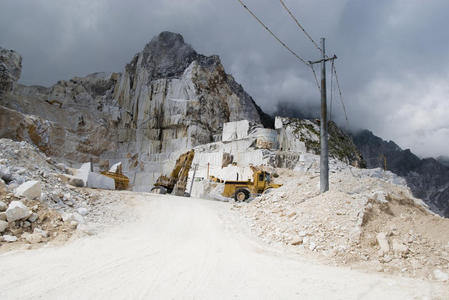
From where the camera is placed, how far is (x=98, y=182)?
14.4 metres

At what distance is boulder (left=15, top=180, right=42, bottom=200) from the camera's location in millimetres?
6344

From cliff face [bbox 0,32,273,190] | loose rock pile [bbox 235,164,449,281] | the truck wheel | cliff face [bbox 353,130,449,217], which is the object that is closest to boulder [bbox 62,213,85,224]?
loose rock pile [bbox 235,164,449,281]

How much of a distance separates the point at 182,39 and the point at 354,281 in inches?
2809

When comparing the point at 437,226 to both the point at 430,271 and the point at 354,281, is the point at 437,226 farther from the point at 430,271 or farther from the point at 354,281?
the point at 354,281

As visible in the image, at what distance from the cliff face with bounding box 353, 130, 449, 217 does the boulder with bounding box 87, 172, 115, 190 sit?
72.1m

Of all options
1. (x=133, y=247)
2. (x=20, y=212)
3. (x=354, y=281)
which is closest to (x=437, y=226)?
(x=354, y=281)

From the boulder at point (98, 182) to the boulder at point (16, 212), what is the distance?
26.6 ft

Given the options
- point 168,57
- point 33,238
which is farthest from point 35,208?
point 168,57

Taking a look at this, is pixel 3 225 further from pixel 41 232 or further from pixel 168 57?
pixel 168 57

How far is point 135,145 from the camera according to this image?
52688 millimetres

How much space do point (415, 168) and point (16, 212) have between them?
100m

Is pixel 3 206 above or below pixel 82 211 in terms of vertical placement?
above

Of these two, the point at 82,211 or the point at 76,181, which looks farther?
the point at 76,181

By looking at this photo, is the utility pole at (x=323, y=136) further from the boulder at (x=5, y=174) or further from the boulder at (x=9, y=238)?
the boulder at (x=5, y=174)
